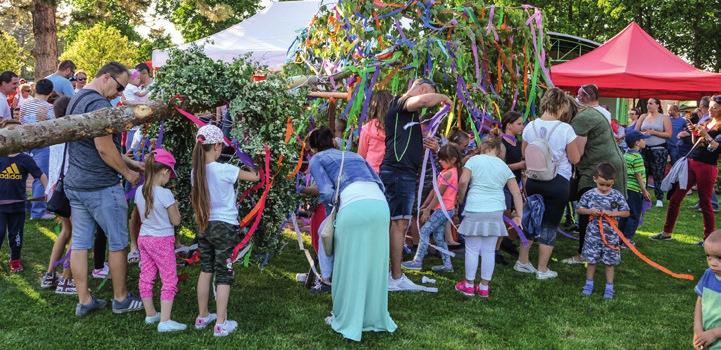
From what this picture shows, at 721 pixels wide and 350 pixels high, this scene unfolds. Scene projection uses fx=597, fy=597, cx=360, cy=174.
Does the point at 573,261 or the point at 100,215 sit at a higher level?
the point at 100,215

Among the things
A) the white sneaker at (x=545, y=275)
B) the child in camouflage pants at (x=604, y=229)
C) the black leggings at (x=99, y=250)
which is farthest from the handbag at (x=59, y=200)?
the child in camouflage pants at (x=604, y=229)

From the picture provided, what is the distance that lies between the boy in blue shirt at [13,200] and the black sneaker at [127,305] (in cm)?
172

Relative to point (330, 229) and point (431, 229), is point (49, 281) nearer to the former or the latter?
point (330, 229)

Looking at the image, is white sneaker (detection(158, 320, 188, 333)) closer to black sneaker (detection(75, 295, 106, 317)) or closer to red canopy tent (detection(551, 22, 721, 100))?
black sneaker (detection(75, 295, 106, 317))

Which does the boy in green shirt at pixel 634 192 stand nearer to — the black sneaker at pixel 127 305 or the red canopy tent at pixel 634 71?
the red canopy tent at pixel 634 71

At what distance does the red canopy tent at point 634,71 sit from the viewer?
1014 centimetres

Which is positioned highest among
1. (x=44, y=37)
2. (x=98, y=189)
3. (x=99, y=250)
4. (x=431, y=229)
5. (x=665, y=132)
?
(x=44, y=37)

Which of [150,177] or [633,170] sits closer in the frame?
[150,177]

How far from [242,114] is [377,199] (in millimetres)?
1164

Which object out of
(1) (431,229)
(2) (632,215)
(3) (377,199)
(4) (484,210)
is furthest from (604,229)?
(3) (377,199)

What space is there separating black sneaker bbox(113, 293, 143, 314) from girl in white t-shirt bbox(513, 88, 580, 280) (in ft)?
11.4

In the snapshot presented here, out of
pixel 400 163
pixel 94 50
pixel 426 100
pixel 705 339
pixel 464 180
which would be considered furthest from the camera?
pixel 94 50

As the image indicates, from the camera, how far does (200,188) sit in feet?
12.7

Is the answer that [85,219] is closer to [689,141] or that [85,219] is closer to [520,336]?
[520,336]
